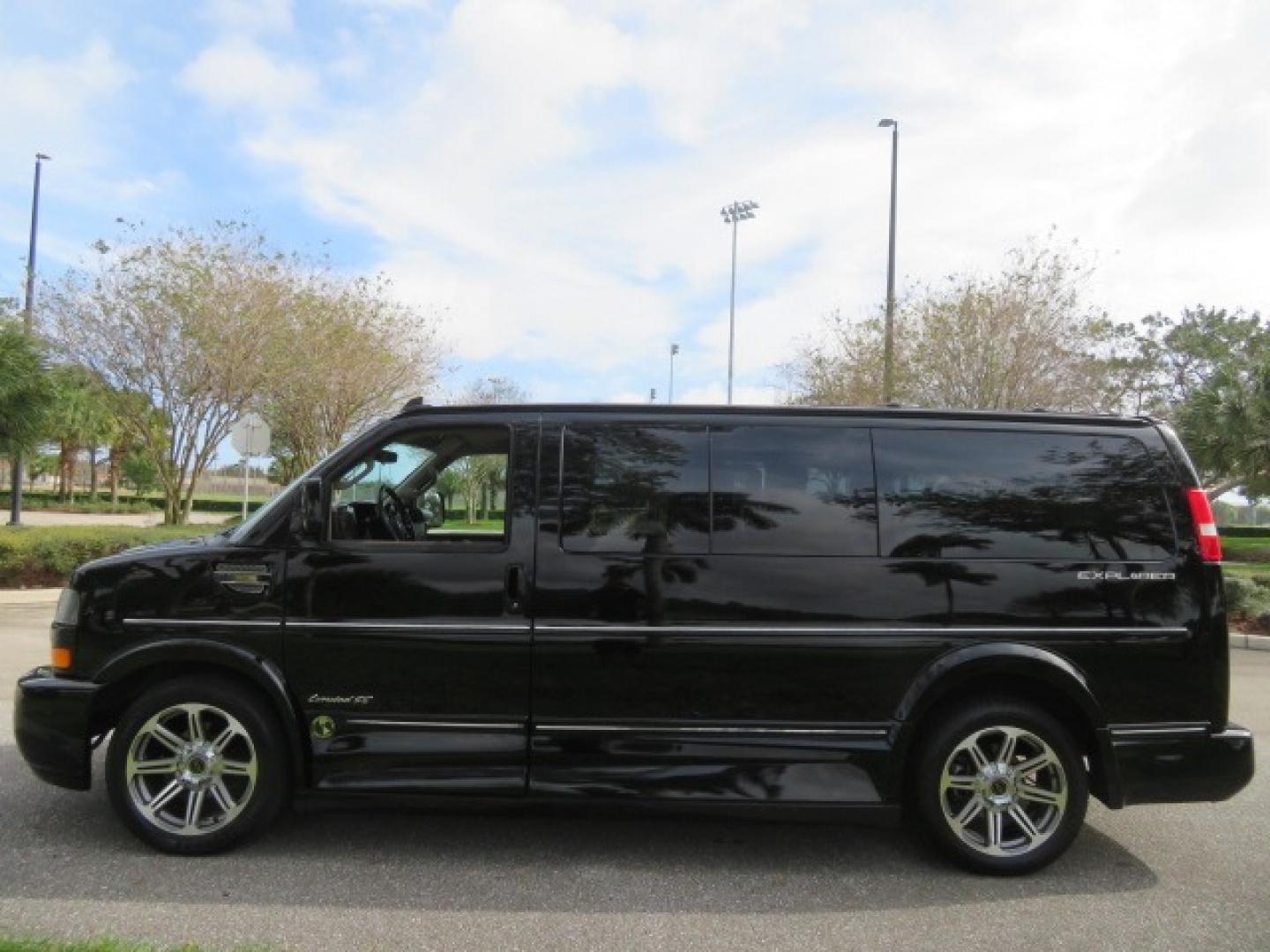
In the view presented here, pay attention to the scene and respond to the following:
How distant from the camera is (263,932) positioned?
338 centimetres

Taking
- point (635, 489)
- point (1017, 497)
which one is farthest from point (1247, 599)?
point (635, 489)

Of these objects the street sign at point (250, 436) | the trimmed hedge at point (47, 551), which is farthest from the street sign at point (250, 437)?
the trimmed hedge at point (47, 551)

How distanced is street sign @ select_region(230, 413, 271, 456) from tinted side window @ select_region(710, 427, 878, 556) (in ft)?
53.5

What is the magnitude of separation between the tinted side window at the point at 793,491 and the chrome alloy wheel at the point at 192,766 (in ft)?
7.69

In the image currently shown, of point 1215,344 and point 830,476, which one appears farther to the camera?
point 1215,344

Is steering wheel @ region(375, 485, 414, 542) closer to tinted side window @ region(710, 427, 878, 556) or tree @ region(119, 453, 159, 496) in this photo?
tinted side window @ region(710, 427, 878, 556)

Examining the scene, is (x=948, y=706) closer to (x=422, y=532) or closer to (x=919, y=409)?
(x=919, y=409)

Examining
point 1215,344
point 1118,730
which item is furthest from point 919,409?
point 1215,344

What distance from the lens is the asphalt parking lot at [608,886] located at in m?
3.46

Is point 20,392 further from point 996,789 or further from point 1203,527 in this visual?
point 1203,527

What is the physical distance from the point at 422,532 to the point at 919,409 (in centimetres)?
257

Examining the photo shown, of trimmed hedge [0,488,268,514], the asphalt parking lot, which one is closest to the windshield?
the asphalt parking lot

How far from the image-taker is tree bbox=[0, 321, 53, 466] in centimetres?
1444

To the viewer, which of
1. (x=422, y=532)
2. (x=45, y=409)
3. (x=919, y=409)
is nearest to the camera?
(x=919, y=409)
